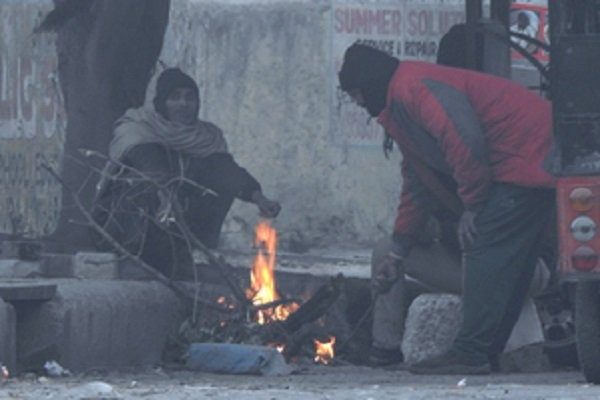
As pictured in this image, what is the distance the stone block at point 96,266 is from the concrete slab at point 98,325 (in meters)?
0.35

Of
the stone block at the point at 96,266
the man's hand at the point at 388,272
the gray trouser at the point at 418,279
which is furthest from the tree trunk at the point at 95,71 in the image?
the man's hand at the point at 388,272

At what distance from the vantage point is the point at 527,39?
38.0ft

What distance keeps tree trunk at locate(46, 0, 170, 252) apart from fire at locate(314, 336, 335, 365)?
76.4 inches

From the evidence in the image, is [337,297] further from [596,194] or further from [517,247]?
[596,194]

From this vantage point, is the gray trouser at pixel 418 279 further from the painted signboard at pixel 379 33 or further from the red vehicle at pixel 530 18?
the red vehicle at pixel 530 18

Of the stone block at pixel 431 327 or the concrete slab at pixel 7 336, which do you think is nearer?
the concrete slab at pixel 7 336

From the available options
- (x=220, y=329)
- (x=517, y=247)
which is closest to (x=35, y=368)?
(x=220, y=329)

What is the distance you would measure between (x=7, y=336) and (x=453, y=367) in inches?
78.0

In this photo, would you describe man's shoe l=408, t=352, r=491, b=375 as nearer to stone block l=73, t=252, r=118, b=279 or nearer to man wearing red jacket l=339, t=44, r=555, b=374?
man wearing red jacket l=339, t=44, r=555, b=374

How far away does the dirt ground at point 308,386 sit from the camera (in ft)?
25.9

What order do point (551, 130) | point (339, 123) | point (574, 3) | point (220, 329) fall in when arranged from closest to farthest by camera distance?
point (574, 3) < point (551, 130) < point (220, 329) < point (339, 123)

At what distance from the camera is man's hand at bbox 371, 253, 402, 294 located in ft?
33.1

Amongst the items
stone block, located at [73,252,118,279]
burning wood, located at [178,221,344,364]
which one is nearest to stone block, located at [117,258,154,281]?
stone block, located at [73,252,118,279]

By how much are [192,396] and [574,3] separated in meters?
2.42
